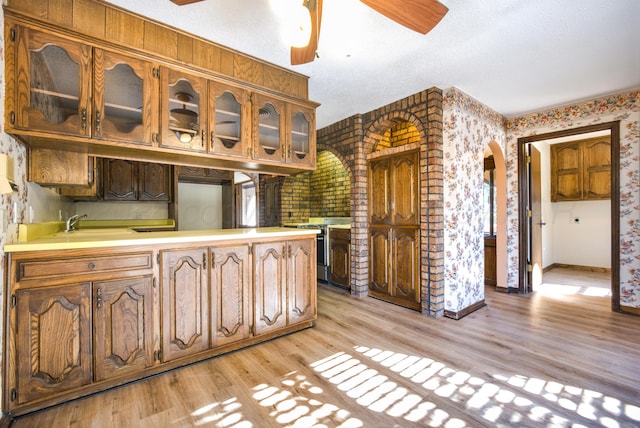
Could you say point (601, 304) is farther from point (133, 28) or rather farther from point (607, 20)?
point (133, 28)

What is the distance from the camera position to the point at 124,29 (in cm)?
194

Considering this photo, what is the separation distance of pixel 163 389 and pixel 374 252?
2.60 meters

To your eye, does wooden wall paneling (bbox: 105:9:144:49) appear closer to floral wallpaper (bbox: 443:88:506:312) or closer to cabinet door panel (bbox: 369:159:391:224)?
cabinet door panel (bbox: 369:159:391:224)

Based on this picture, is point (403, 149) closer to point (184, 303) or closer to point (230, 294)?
point (230, 294)

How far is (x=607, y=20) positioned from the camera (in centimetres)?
191

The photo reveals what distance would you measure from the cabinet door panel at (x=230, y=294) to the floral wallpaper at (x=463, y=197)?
2040 mm

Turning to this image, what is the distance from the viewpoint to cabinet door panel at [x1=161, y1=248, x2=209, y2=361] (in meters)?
1.94

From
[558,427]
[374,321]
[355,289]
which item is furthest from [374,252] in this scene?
[558,427]

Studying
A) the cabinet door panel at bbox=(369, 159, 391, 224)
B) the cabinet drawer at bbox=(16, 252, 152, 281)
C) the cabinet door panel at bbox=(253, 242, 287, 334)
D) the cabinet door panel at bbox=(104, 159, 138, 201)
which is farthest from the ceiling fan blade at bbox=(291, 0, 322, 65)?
the cabinet door panel at bbox=(104, 159, 138, 201)

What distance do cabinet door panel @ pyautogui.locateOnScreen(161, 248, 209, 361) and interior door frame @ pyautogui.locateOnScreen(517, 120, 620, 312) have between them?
3.92m

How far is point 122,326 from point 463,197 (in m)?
3.22

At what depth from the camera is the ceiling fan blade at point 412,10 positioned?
132cm

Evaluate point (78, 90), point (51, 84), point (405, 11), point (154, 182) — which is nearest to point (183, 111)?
point (78, 90)

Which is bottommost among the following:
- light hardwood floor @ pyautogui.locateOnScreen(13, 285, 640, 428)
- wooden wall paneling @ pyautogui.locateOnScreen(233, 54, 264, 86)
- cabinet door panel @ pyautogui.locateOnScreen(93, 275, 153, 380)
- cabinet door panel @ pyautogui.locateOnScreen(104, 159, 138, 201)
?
light hardwood floor @ pyautogui.locateOnScreen(13, 285, 640, 428)
